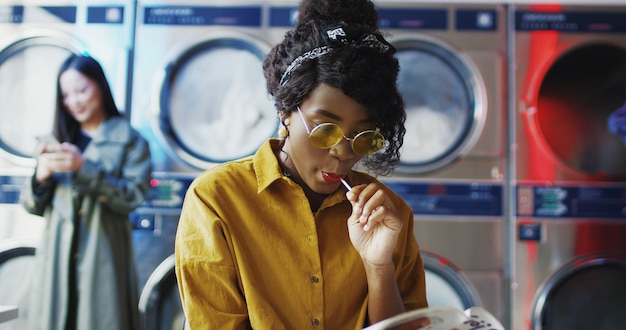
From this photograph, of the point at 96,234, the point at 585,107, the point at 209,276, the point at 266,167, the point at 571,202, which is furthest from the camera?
the point at 585,107

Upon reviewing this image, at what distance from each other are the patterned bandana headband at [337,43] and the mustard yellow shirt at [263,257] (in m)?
0.25

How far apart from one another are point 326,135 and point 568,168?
6.88 ft

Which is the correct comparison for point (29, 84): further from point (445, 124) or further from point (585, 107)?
point (585, 107)

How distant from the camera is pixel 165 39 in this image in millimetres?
3037

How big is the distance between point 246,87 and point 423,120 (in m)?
0.93

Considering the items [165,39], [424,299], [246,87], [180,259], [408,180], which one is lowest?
[424,299]

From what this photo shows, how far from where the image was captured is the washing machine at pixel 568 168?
2.94 meters

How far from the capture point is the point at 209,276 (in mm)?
1267

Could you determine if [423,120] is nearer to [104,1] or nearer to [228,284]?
[104,1]

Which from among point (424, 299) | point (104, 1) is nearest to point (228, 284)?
point (424, 299)

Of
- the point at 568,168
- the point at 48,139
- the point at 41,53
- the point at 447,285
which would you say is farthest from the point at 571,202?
the point at 41,53

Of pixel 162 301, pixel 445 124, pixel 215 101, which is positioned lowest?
pixel 162 301

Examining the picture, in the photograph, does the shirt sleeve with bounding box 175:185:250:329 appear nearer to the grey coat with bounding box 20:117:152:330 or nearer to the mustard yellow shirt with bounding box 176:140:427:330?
the mustard yellow shirt with bounding box 176:140:427:330

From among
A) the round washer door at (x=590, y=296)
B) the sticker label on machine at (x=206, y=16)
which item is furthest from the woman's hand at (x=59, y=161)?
the round washer door at (x=590, y=296)
